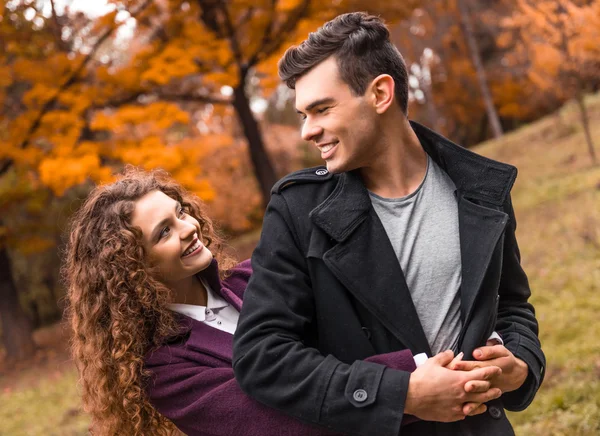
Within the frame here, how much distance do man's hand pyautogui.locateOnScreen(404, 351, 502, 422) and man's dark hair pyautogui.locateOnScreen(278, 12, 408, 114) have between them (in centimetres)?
76

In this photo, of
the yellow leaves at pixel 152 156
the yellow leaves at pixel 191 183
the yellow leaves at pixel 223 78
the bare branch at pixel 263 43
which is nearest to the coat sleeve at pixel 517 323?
the yellow leaves at pixel 152 156

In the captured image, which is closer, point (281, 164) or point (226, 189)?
point (226, 189)

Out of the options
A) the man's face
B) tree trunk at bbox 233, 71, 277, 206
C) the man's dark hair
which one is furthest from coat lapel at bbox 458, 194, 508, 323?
tree trunk at bbox 233, 71, 277, 206

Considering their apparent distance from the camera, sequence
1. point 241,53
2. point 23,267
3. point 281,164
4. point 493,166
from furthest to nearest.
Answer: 1. point 281,164
2. point 23,267
3. point 241,53
4. point 493,166

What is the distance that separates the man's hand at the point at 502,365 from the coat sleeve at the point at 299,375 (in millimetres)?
204

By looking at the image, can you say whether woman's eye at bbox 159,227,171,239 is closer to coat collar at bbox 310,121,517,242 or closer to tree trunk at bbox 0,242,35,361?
coat collar at bbox 310,121,517,242

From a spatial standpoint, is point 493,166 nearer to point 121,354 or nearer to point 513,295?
point 513,295

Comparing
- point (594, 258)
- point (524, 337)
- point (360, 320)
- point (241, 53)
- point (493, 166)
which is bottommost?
point (594, 258)

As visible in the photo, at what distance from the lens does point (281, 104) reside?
26312mm

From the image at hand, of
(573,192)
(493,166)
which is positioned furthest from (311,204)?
(573,192)

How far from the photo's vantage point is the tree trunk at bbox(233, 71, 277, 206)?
40.8ft

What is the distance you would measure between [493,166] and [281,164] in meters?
20.1

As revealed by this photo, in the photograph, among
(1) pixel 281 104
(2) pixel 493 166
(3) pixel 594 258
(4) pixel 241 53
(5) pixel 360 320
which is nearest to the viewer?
(5) pixel 360 320

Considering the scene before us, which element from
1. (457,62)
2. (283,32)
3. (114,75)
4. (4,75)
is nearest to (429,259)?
(4,75)
